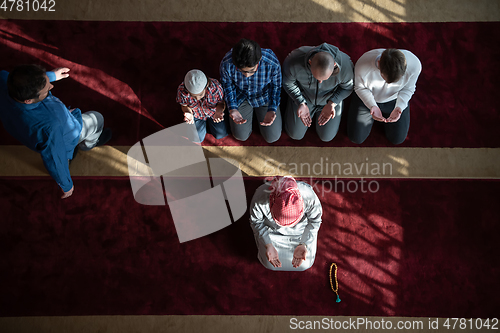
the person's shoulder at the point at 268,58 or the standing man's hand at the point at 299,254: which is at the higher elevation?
the person's shoulder at the point at 268,58

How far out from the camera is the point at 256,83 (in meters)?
2.45

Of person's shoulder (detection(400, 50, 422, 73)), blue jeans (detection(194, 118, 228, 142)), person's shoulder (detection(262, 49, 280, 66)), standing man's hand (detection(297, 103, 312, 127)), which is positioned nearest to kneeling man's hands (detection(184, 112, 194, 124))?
blue jeans (detection(194, 118, 228, 142))

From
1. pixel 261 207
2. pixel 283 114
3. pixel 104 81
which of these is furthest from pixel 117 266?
pixel 283 114

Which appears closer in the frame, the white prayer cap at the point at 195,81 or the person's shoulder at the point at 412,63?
the white prayer cap at the point at 195,81

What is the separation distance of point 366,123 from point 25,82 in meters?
2.54

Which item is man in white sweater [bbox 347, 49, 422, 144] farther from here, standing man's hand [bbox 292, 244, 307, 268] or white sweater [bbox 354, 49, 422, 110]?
standing man's hand [bbox 292, 244, 307, 268]

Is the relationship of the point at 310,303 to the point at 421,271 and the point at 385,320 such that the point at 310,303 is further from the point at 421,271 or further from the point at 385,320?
the point at 421,271

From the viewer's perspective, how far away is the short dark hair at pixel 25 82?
1985mm

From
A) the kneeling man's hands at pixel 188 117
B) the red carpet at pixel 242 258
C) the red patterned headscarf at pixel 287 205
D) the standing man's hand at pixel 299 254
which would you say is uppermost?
the kneeling man's hands at pixel 188 117

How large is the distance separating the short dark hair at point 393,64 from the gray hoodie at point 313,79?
0.27 m

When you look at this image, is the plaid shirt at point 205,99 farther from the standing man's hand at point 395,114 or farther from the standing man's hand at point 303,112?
the standing man's hand at point 395,114

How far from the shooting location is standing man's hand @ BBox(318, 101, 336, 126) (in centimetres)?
256

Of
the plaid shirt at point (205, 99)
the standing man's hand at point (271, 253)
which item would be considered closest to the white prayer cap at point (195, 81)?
the plaid shirt at point (205, 99)

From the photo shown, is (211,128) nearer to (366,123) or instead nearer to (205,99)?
(205,99)
